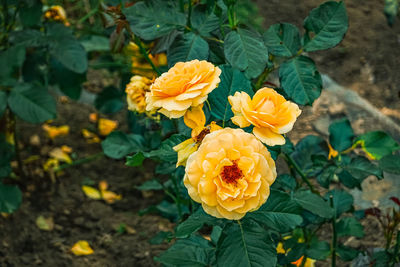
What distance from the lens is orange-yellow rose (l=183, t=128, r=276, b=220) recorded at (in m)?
0.70

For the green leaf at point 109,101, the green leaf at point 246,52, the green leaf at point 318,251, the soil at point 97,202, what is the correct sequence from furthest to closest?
the green leaf at point 109,101, the soil at point 97,202, the green leaf at point 318,251, the green leaf at point 246,52

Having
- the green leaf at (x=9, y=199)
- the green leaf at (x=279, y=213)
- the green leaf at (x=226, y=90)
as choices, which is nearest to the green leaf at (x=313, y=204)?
the green leaf at (x=279, y=213)

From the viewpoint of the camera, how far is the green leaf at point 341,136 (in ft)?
4.11

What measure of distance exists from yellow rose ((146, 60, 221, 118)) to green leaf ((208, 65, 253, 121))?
4.0 inches

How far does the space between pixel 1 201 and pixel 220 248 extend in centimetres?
105

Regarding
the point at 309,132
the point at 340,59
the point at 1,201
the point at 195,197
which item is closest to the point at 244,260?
the point at 195,197

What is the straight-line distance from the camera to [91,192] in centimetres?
200

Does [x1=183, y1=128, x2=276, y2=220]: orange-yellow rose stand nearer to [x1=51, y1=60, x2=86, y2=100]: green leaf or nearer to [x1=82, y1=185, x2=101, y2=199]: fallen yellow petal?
[x1=51, y1=60, x2=86, y2=100]: green leaf

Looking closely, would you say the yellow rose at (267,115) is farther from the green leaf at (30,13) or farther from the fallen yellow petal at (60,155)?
the fallen yellow petal at (60,155)

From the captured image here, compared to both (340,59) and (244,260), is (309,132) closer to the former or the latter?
(340,59)

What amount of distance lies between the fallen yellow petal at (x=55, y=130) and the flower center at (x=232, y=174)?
1.74 metres

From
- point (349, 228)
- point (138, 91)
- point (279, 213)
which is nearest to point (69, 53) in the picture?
point (138, 91)

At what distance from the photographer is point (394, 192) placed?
1700mm

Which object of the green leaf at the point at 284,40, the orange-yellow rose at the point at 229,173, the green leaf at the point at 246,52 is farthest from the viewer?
the green leaf at the point at 284,40
